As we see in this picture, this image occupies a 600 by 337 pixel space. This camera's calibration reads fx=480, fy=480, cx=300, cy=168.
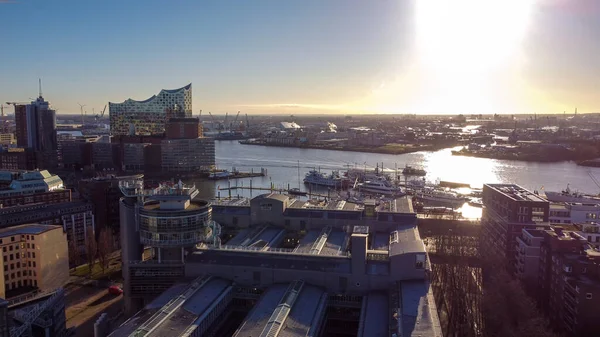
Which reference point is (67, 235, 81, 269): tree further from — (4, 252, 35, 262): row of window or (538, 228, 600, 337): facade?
(538, 228, 600, 337): facade

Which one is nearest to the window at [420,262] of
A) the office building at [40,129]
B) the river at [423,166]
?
the river at [423,166]

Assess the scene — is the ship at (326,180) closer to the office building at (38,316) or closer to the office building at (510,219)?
the office building at (510,219)

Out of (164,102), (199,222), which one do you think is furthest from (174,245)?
(164,102)

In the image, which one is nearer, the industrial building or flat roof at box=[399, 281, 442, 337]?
flat roof at box=[399, 281, 442, 337]

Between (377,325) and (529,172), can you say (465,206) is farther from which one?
(377,325)

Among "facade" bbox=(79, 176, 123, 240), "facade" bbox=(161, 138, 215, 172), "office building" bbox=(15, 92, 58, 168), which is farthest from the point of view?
"facade" bbox=(161, 138, 215, 172)

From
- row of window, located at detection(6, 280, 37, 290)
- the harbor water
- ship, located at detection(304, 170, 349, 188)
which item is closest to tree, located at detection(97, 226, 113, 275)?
row of window, located at detection(6, 280, 37, 290)
